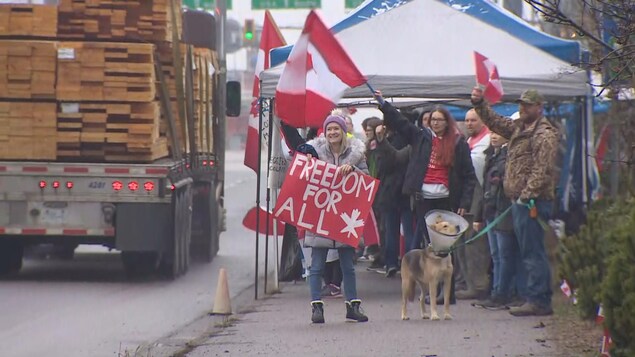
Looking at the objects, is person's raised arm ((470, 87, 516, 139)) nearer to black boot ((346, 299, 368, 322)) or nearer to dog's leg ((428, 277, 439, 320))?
dog's leg ((428, 277, 439, 320))

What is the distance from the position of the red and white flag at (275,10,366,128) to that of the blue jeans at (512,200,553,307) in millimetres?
1732

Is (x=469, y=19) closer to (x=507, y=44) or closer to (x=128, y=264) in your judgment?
(x=507, y=44)

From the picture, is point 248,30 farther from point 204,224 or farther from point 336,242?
point 336,242

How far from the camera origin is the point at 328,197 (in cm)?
1166

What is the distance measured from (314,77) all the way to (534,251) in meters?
2.33

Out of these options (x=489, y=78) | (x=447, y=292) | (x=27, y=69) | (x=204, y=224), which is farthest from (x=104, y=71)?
(x=447, y=292)

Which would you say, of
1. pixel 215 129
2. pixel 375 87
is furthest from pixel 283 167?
pixel 215 129

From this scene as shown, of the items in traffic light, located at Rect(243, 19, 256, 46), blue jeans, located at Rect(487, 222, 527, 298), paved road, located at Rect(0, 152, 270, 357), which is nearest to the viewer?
paved road, located at Rect(0, 152, 270, 357)

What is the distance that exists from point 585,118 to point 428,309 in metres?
3.28

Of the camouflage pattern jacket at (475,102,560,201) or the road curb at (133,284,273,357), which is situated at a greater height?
the camouflage pattern jacket at (475,102,560,201)

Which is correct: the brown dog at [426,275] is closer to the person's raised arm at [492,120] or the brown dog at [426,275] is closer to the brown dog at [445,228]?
the brown dog at [445,228]

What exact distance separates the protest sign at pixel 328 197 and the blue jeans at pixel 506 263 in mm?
1356

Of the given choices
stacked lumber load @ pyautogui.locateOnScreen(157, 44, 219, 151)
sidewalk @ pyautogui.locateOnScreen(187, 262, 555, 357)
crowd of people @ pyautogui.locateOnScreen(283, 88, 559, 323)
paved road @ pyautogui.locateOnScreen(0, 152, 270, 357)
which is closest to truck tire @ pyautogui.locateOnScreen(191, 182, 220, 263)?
paved road @ pyautogui.locateOnScreen(0, 152, 270, 357)

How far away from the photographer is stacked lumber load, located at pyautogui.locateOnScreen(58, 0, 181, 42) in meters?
15.8
